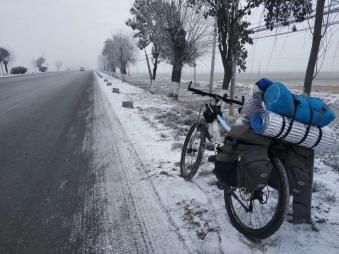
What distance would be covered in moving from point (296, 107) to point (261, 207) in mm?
1130

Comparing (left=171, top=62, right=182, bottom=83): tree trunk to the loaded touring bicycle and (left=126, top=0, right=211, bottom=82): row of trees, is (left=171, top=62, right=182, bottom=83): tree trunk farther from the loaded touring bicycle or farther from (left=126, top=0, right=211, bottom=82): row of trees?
the loaded touring bicycle

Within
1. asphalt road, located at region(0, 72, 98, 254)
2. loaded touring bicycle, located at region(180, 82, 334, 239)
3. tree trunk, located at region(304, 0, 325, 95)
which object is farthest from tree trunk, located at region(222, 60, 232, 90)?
loaded touring bicycle, located at region(180, 82, 334, 239)

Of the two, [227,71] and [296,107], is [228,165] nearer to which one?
[296,107]

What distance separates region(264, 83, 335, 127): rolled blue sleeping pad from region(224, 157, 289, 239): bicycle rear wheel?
1.40 ft

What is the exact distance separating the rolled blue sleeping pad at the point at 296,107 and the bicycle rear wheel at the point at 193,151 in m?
1.71

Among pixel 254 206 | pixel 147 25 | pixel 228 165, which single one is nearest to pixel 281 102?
pixel 228 165

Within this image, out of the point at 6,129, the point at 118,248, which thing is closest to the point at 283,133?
the point at 118,248

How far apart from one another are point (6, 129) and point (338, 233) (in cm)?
809

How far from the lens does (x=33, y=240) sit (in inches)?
110

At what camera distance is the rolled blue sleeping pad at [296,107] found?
2260mm

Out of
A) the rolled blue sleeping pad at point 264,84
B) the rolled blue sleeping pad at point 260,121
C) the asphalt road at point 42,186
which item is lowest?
the asphalt road at point 42,186

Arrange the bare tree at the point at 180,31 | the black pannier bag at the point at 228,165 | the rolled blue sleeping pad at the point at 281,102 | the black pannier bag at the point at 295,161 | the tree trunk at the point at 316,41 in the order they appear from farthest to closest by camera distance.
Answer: the bare tree at the point at 180,31 → the tree trunk at the point at 316,41 → the black pannier bag at the point at 228,165 → the black pannier bag at the point at 295,161 → the rolled blue sleeping pad at the point at 281,102

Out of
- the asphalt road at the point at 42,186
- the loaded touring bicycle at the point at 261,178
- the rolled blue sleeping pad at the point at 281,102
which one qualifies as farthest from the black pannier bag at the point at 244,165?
the asphalt road at the point at 42,186

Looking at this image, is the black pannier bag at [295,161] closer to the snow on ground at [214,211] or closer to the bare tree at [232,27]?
the snow on ground at [214,211]
